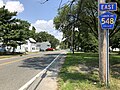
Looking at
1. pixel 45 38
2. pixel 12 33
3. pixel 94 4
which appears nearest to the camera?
pixel 94 4

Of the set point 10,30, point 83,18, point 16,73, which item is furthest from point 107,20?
point 10,30

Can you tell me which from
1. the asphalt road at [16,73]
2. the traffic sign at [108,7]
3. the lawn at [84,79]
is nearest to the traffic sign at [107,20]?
the traffic sign at [108,7]

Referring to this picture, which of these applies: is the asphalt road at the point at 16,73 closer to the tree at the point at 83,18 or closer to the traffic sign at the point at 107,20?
the tree at the point at 83,18

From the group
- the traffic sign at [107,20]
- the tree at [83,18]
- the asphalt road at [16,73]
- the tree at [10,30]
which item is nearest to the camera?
the traffic sign at [107,20]

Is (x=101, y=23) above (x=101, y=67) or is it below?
above

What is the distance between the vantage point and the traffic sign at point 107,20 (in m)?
9.91

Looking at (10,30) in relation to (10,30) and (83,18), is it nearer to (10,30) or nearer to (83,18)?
(10,30)

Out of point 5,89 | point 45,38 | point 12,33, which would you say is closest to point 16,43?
point 12,33

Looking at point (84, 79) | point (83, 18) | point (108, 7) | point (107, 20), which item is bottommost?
point (84, 79)

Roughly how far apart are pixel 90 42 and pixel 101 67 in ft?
195

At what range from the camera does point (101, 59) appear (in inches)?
409

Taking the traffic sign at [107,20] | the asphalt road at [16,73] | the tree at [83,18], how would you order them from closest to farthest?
the traffic sign at [107,20] → the tree at [83,18] → the asphalt road at [16,73]

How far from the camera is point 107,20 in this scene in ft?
32.8

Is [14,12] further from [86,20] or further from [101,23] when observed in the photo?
[101,23]
